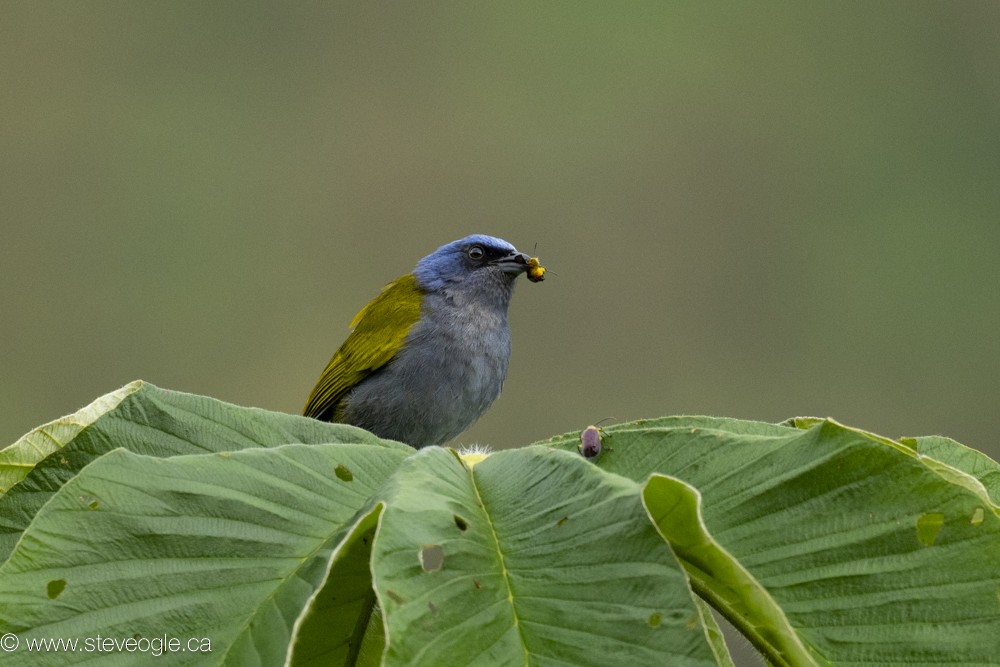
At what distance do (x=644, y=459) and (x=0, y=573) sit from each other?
24.9 inches

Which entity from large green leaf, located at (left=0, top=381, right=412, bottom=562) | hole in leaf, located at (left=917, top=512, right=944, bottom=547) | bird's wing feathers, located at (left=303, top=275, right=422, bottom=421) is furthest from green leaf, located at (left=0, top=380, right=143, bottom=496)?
bird's wing feathers, located at (left=303, top=275, right=422, bottom=421)

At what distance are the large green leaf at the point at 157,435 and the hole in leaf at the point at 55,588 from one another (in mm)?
258

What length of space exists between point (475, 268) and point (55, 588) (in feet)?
9.99

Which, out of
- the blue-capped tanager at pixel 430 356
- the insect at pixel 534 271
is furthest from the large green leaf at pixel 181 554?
the insect at pixel 534 271

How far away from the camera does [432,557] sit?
3.15 ft

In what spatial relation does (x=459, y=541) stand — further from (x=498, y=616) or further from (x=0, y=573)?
(x=0, y=573)

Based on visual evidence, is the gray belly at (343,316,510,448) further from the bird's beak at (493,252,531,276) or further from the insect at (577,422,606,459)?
the insect at (577,422,606,459)

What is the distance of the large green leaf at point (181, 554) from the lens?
1002 mm

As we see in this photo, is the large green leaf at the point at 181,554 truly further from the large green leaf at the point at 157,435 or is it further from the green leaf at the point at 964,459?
the green leaf at the point at 964,459

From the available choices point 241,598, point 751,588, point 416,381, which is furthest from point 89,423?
point 416,381

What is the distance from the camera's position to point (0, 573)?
100cm

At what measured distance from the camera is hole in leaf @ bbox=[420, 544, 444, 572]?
94 cm

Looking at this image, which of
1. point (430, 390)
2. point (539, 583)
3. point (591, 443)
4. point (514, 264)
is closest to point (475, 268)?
point (514, 264)

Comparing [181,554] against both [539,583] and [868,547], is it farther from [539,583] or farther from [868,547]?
[868,547]
